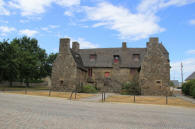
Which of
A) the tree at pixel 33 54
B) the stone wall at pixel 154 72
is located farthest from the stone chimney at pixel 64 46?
the stone wall at pixel 154 72

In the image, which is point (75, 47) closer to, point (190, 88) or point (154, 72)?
point (154, 72)

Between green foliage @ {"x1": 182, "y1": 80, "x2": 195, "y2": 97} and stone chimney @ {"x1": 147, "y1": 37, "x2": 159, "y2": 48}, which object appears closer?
green foliage @ {"x1": 182, "y1": 80, "x2": 195, "y2": 97}

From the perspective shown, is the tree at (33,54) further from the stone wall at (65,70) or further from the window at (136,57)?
the window at (136,57)

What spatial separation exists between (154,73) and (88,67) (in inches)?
500

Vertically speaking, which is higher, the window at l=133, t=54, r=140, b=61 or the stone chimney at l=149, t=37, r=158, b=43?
the stone chimney at l=149, t=37, r=158, b=43

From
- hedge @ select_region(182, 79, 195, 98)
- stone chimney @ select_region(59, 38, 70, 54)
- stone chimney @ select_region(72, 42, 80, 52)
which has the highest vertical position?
stone chimney @ select_region(72, 42, 80, 52)

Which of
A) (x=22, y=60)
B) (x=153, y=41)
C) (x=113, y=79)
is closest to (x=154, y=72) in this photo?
(x=153, y=41)

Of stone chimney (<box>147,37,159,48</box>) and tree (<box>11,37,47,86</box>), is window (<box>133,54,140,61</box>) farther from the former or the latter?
tree (<box>11,37,47,86</box>)

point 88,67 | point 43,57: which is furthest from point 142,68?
point 43,57

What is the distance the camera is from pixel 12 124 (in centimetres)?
590

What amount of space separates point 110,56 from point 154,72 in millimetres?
10189

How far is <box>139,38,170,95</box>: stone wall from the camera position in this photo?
2545 centimetres

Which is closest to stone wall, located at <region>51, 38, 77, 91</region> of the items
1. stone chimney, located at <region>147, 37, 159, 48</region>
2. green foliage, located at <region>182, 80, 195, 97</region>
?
stone chimney, located at <region>147, 37, 159, 48</region>

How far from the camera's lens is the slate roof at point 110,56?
31.4 m
